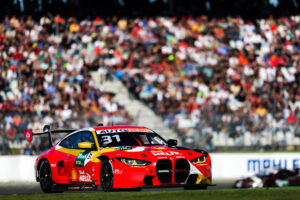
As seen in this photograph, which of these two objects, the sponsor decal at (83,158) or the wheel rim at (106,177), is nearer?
the wheel rim at (106,177)

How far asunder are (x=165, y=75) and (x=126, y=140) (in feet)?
38.4

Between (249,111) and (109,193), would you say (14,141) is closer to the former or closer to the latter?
(249,111)

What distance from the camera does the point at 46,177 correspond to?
426 inches

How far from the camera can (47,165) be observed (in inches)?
426

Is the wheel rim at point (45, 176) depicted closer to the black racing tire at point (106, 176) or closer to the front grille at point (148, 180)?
the black racing tire at point (106, 176)

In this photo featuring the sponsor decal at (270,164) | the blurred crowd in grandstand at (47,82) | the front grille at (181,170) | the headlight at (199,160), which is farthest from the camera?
the blurred crowd in grandstand at (47,82)

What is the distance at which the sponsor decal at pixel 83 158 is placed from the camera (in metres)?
9.73

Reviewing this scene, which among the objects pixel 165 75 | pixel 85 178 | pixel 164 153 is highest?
pixel 165 75

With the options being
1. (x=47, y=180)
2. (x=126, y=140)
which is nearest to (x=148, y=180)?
(x=126, y=140)

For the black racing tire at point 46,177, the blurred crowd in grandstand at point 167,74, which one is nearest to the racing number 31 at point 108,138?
the black racing tire at point 46,177

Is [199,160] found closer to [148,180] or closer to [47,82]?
[148,180]

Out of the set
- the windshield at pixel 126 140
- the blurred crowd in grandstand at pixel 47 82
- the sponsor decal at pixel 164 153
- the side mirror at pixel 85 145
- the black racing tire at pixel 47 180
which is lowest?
the black racing tire at pixel 47 180

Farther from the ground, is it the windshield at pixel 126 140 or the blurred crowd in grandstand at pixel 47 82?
the blurred crowd in grandstand at pixel 47 82

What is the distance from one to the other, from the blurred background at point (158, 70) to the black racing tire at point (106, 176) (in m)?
8.27
